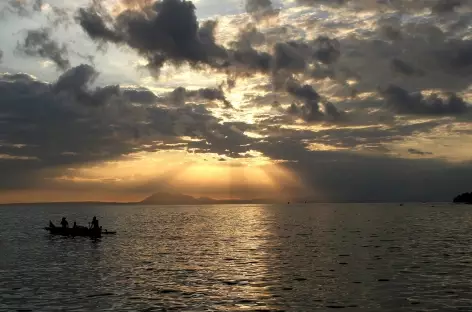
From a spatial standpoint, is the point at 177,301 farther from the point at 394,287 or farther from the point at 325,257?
the point at 325,257

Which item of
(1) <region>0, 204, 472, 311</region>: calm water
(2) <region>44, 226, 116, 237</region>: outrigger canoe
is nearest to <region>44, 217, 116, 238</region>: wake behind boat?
(2) <region>44, 226, 116, 237</region>: outrigger canoe

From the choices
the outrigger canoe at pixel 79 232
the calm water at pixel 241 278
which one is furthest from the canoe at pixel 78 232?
the calm water at pixel 241 278

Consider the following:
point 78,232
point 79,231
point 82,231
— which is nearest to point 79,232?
point 79,231

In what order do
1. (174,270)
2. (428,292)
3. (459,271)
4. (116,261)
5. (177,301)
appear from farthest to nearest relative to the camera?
(116,261)
(174,270)
(459,271)
(428,292)
(177,301)

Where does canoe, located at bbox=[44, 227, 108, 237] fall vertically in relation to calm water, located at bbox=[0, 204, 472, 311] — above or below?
above

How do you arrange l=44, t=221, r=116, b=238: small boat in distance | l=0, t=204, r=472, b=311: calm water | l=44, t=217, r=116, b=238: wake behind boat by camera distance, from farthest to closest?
1. l=44, t=221, r=116, b=238: small boat in distance
2. l=44, t=217, r=116, b=238: wake behind boat
3. l=0, t=204, r=472, b=311: calm water

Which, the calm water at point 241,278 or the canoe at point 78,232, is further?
the canoe at point 78,232

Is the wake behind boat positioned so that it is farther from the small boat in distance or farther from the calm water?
the calm water

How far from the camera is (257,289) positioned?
37344mm

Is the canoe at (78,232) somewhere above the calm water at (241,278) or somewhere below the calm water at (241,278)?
above

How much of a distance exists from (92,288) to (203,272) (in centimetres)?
1213

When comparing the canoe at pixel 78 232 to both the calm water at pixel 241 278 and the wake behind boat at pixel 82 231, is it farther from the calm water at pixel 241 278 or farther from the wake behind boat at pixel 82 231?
the calm water at pixel 241 278

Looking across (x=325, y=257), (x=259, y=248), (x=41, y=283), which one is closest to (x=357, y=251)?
(x=325, y=257)

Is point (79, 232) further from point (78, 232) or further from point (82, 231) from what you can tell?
point (82, 231)
